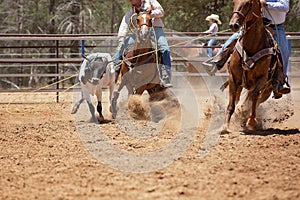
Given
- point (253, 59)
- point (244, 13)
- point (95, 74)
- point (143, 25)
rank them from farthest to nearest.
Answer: point (95, 74), point (143, 25), point (253, 59), point (244, 13)

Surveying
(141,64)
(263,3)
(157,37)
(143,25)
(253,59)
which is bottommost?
(141,64)

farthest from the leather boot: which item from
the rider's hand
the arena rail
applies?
the rider's hand

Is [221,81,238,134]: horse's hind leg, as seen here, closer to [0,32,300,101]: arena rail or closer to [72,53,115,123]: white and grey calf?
[0,32,300,101]: arena rail

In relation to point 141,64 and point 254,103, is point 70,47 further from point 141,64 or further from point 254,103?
point 254,103

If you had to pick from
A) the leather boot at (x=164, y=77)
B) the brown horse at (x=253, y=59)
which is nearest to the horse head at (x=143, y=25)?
the leather boot at (x=164, y=77)

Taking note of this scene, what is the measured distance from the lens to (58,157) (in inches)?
225

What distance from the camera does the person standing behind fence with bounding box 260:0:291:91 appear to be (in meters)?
7.48

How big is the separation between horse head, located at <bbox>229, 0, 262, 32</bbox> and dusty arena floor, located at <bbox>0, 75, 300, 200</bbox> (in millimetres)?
1288

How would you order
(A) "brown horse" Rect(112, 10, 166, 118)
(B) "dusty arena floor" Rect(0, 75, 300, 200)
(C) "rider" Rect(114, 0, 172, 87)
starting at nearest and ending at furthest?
(B) "dusty arena floor" Rect(0, 75, 300, 200), (A) "brown horse" Rect(112, 10, 166, 118), (C) "rider" Rect(114, 0, 172, 87)

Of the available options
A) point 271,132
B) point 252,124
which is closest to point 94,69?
point 252,124

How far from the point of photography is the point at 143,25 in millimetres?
8008

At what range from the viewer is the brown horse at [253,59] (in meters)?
7.07

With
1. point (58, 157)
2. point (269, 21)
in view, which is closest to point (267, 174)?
point (58, 157)

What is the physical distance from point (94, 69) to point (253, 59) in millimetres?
2619
